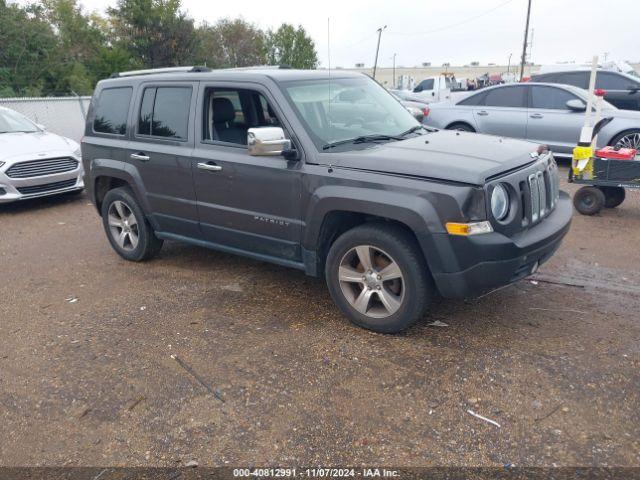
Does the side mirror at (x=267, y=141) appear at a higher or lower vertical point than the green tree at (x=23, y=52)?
lower

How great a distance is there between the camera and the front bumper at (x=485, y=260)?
3.40 m

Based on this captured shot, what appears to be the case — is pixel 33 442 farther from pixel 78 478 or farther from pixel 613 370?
pixel 613 370

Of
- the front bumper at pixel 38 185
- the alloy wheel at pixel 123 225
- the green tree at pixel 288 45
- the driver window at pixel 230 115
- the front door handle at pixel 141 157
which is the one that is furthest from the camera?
the green tree at pixel 288 45

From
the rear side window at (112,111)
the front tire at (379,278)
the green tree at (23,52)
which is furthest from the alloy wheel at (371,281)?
the green tree at (23,52)

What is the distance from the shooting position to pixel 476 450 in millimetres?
2756

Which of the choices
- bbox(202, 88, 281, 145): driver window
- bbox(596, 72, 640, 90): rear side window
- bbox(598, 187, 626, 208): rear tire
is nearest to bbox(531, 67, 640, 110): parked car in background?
bbox(596, 72, 640, 90): rear side window

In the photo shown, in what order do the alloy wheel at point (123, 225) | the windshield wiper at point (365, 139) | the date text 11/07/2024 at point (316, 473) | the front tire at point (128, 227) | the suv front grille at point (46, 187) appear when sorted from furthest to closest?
the suv front grille at point (46, 187) < the alloy wheel at point (123, 225) < the front tire at point (128, 227) < the windshield wiper at point (365, 139) < the date text 11/07/2024 at point (316, 473)

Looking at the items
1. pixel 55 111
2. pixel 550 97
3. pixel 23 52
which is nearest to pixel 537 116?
pixel 550 97

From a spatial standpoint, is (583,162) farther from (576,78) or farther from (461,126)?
(576,78)

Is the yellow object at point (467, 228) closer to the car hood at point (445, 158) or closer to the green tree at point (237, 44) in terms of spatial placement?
the car hood at point (445, 158)

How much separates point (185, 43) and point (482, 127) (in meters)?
30.4

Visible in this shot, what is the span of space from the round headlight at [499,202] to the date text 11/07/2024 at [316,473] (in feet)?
5.67

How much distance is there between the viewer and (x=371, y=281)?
388cm

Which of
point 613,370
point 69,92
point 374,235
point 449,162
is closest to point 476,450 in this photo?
point 613,370
